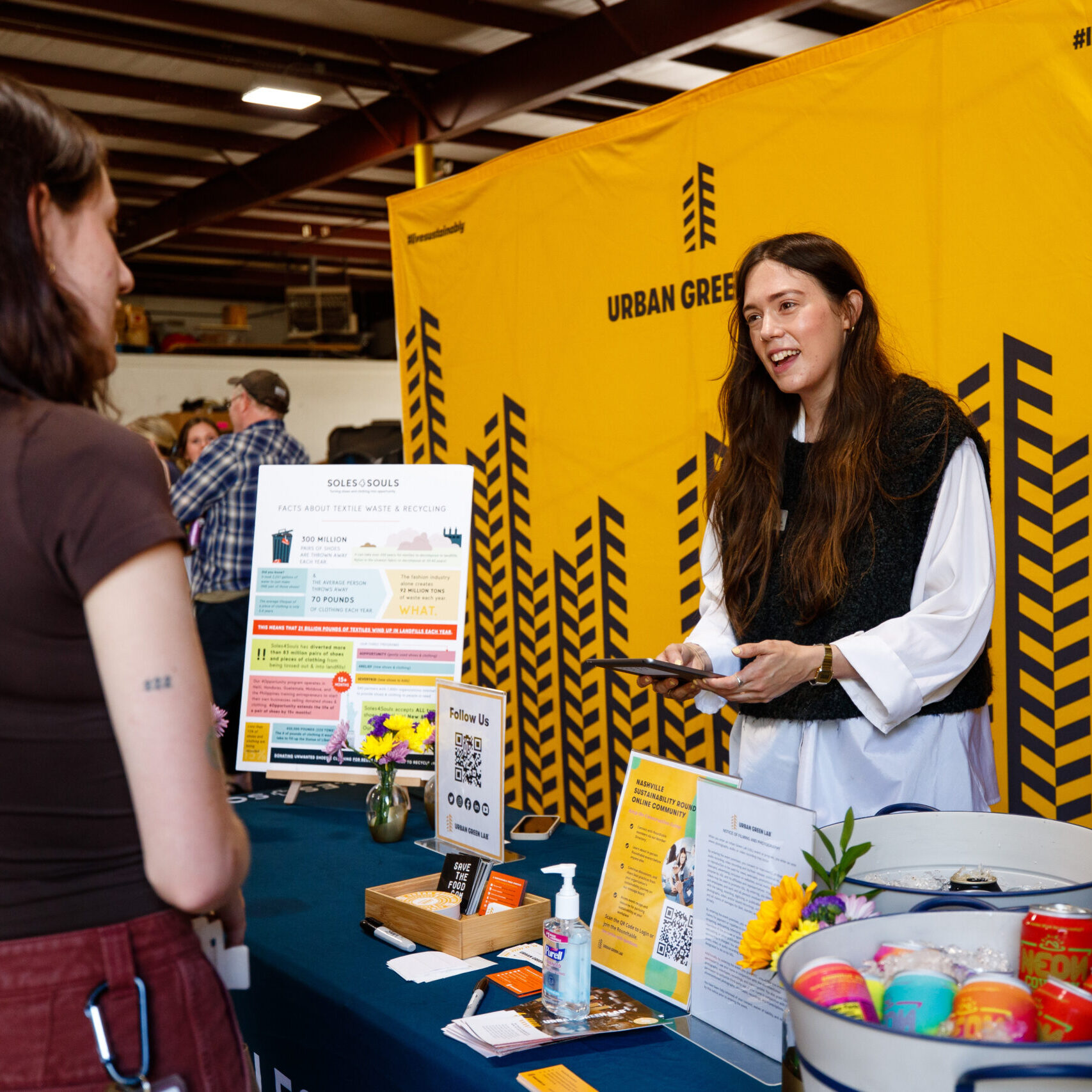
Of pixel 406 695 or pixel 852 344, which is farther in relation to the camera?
pixel 406 695

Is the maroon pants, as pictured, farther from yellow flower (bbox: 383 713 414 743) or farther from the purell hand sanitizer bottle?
yellow flower (bbox: 383 713 414 743)

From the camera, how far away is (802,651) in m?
1.55

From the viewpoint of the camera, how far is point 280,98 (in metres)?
6.85

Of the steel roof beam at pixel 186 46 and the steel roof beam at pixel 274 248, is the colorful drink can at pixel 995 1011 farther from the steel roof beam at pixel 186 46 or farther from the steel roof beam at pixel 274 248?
the steel roof beam at pixel 274 248

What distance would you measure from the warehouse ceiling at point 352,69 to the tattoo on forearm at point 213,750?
4.63 metres

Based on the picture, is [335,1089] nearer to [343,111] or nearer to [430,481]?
[430,481]

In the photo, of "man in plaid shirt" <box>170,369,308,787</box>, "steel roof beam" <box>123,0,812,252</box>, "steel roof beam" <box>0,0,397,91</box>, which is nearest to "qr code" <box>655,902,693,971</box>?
"man in plaid shirt" <box>170,369,308,787</box>

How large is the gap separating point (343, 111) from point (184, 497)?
13.8ft

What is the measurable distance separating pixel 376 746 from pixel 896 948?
140 cm

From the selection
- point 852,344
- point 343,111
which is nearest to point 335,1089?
point 852,344

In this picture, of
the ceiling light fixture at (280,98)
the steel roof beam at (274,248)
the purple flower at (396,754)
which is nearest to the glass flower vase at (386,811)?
the purple flower at (396,754)

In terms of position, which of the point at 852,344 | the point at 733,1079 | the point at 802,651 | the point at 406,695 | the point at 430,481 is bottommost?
the point at 733,1079

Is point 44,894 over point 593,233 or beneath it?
beneath

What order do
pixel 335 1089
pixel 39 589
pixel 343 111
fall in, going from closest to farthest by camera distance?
pixel 39 589 < pixel 335 1089 < pixel 343 111
